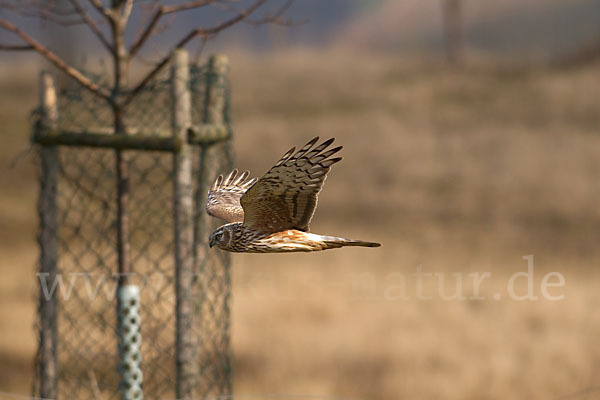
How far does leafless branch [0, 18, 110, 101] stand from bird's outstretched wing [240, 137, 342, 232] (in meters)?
2.61

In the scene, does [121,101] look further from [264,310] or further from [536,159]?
[536,159]

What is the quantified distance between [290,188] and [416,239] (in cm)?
1977

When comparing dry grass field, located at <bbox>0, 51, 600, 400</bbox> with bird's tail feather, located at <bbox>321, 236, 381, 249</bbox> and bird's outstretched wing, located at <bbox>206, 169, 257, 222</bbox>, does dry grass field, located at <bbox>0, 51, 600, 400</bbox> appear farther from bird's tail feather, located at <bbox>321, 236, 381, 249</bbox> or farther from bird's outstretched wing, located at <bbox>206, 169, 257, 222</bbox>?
bird's tail feather, located at <bbox>321, 236, 381, 249</bbox>

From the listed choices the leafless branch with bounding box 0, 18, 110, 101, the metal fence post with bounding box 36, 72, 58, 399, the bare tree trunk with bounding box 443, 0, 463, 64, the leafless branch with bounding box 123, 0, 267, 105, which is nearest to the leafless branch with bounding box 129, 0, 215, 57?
the leafless branch with bounding box 123, 0, 267, 105

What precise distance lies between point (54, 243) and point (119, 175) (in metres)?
0.90

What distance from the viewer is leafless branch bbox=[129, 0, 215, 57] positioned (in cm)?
439

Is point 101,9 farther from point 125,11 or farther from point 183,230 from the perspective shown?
point 183,230

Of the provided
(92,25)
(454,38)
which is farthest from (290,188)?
(454,38)

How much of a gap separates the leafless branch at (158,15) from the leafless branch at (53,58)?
1.07ft

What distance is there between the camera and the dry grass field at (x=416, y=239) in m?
12.2

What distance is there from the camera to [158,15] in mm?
4383

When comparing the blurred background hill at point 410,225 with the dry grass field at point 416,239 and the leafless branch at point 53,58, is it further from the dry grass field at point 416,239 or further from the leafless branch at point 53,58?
the leafless branch at point 53,58

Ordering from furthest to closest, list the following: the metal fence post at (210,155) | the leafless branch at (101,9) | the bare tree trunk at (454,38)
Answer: the bare tree trunk at (454,38), the metal fence post at (210,155), the leafless branch at (101,9)

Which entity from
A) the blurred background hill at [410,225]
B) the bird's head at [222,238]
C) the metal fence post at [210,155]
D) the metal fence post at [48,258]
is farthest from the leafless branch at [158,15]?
the bird's head at [222,238]
